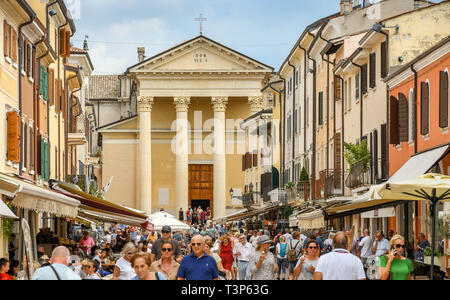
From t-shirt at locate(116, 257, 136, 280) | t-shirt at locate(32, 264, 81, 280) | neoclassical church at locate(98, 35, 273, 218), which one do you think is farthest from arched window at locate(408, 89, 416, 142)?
neoclassical church at locate(98, 35, 273, 218)

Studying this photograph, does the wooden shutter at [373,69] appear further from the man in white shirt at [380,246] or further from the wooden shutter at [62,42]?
the wooden shutter at [62,42]

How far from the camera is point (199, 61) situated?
7356cm

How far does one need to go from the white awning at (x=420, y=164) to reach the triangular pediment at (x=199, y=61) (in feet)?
165

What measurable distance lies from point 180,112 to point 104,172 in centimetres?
801

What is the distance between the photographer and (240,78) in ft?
243

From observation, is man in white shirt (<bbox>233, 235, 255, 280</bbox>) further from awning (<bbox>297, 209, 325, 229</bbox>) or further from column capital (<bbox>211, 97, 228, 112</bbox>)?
column capital (<bbox>211, 97, 228, 112</bbox>)

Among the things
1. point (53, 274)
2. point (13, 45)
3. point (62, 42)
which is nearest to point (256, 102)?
point (62, 42)

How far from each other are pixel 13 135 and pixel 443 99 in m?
10.4

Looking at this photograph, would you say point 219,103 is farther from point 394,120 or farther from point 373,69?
point 394,120

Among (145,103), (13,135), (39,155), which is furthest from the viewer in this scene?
(145,103)

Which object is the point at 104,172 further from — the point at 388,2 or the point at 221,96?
the point at 388,2
